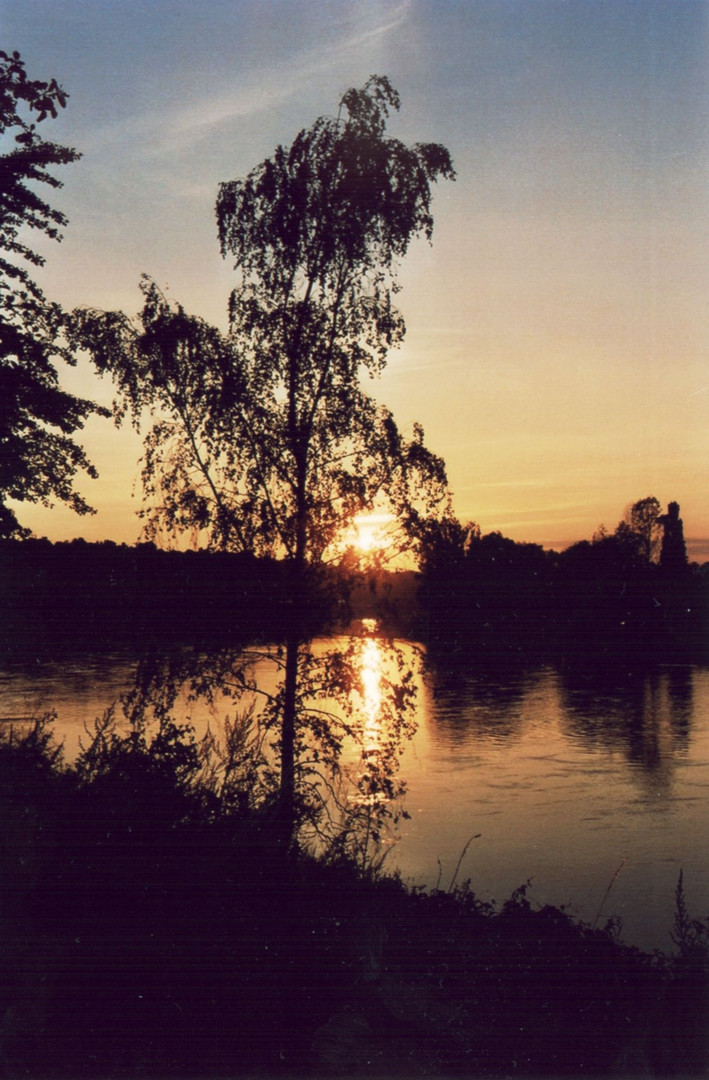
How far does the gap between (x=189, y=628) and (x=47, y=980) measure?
184 inches

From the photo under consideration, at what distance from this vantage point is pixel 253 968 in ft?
23.4

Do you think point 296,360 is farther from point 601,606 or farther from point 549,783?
point 601,606

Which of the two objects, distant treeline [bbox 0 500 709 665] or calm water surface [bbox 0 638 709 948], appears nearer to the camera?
distant treeline [bbox 0 500 709 665]

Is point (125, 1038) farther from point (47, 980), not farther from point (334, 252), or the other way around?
point (334, 252)

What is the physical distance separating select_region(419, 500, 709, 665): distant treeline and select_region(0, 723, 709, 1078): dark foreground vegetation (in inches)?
2140

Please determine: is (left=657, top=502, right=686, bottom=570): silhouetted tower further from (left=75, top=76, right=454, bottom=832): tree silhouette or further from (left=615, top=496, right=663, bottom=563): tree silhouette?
(left=75, top=76, right=454, bottom=832): tree silhouette

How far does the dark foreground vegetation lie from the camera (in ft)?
20.6

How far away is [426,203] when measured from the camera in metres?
10.7

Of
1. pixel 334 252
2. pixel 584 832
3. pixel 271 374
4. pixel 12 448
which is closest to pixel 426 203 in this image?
pixel 334 252

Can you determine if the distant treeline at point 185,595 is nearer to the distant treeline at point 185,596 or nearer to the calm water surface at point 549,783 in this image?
the distant treeline at point 185,596

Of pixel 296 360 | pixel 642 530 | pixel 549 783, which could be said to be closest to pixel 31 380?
pixel 296 360

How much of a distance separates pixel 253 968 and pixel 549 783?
21.0 metres

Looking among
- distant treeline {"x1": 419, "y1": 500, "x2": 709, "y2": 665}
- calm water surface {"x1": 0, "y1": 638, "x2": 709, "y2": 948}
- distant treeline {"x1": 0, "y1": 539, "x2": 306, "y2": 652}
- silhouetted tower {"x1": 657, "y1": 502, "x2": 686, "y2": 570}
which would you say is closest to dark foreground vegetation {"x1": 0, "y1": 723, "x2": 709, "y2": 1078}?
distant treeline {"x1": 0, "y1": 539, "x2": 306, "y2": 652}

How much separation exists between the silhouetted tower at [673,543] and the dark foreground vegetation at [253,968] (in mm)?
60591
